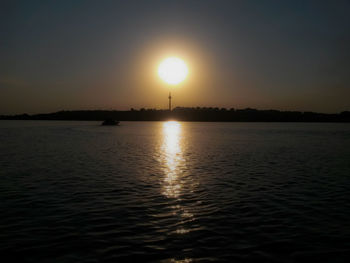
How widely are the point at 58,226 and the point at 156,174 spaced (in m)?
15.1

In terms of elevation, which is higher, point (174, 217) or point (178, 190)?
point (174, 217)

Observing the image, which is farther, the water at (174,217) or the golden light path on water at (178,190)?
the golden light path on water at (178,190)

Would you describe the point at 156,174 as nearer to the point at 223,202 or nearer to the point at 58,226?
the point at 223,202

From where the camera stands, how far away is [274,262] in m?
10.5

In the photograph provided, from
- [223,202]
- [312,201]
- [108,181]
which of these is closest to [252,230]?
[223,202]

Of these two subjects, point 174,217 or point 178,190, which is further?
point 178,190

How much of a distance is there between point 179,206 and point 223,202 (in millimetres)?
2820

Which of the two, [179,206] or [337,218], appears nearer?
[337,218]

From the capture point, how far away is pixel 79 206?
17281 mm

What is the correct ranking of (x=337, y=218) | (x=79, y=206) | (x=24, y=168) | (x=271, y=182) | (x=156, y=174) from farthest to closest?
(x=24, y=168)
(x=156, y=174)
(x=271, y=182)
(x=79, y=206)
(x=337, y=218)

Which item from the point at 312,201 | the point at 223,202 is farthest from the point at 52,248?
the point at 312,201

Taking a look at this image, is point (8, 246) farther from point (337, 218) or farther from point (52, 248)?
point (337, 218)

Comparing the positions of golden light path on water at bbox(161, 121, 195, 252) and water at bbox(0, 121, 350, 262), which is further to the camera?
golden light path on water at bbox(161, 121, 195, 252)

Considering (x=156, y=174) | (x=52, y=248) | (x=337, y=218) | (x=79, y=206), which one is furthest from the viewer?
(x=156, y=174)
